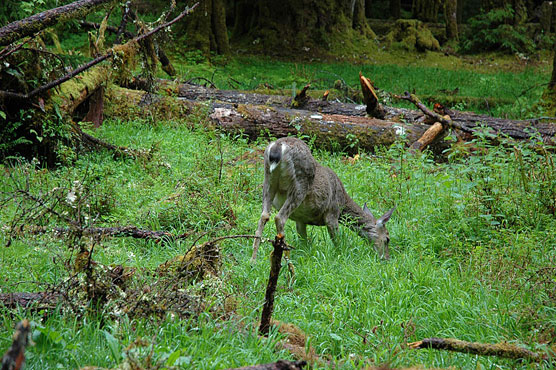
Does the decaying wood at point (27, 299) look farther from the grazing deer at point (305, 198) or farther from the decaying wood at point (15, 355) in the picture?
the grazing deer at point (305, 198)

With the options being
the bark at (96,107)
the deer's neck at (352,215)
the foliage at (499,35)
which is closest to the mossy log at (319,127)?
the bark at (96,107)

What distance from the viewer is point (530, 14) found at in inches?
1046

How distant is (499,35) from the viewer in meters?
23.3

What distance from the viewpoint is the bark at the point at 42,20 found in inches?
195

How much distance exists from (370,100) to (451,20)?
17.1 metres

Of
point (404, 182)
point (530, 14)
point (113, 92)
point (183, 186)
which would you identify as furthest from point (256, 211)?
point (530, 14)

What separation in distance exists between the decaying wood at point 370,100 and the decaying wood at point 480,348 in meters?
8.23

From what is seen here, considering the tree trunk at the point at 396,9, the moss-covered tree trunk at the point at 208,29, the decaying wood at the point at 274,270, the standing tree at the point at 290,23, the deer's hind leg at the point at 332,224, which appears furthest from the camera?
the tree trunk at the point at 396,9

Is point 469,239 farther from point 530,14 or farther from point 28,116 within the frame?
point 530,14

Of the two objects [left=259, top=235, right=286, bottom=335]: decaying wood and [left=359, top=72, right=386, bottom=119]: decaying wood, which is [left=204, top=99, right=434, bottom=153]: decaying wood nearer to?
[left=359, top=72, right=386, bottom=119]: decaying wood

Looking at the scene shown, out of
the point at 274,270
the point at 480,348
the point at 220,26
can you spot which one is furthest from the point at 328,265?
the point at 220,26

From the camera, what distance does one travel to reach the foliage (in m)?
22.9

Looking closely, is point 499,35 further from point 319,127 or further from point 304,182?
point 304,182

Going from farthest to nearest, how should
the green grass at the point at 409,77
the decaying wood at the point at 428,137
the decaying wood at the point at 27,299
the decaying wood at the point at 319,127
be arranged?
the green grass at the point at 409,77 < the decaying wood at the point at 319,127 < the decaying wood at the point at 428,137 < the decaying wood at the point at 27,299
